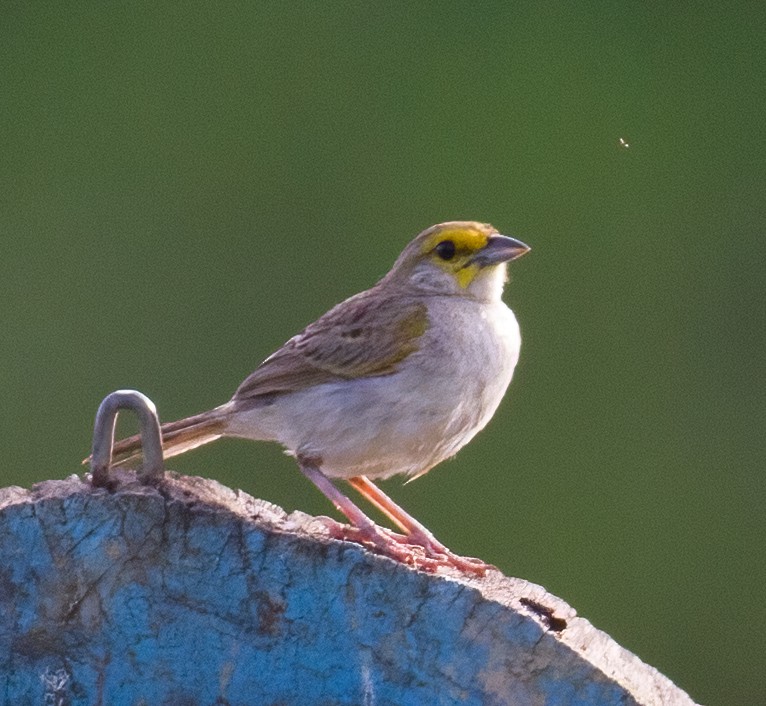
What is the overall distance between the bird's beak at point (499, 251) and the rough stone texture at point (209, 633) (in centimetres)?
166

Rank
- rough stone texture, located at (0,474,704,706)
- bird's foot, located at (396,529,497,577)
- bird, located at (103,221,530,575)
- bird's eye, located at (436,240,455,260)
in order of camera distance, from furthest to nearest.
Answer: bird's eye, located at (436,240,455,260) → bird, located at (103,221,530,575) → bird's foot, located at (396,529,497,577) → rough stone texture, located at (0,474,704,706)

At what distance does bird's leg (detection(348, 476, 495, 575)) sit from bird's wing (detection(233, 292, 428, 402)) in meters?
0.36

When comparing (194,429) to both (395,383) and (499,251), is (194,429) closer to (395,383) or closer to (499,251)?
(395,383)

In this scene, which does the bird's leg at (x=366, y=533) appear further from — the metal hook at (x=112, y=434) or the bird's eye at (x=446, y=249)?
the bird's eye at (x=446, y=249)

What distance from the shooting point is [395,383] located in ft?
11.8

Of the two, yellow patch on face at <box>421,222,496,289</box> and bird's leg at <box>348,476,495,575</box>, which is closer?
bird's leg at <box>348,476,495,575</box>

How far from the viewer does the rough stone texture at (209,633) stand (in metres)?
2.28

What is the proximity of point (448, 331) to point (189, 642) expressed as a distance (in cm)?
158

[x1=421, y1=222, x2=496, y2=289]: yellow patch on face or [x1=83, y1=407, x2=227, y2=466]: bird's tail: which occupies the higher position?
[x1=421, y1=222, x2=496, y2=289]: yellow patch on face

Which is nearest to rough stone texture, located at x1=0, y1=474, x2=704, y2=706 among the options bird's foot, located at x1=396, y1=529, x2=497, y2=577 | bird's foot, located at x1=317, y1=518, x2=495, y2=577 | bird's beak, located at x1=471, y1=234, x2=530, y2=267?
bird's foot, located at x1=317, y1=518, x2=495, y2=577

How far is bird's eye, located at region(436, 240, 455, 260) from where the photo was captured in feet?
13.0

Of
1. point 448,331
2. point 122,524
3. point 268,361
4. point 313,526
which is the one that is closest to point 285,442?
point 268,361

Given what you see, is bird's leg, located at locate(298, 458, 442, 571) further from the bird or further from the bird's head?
the bird's head

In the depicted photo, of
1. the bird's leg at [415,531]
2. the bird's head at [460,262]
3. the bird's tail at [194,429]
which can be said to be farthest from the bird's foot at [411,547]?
the bird's head at [460,262]
